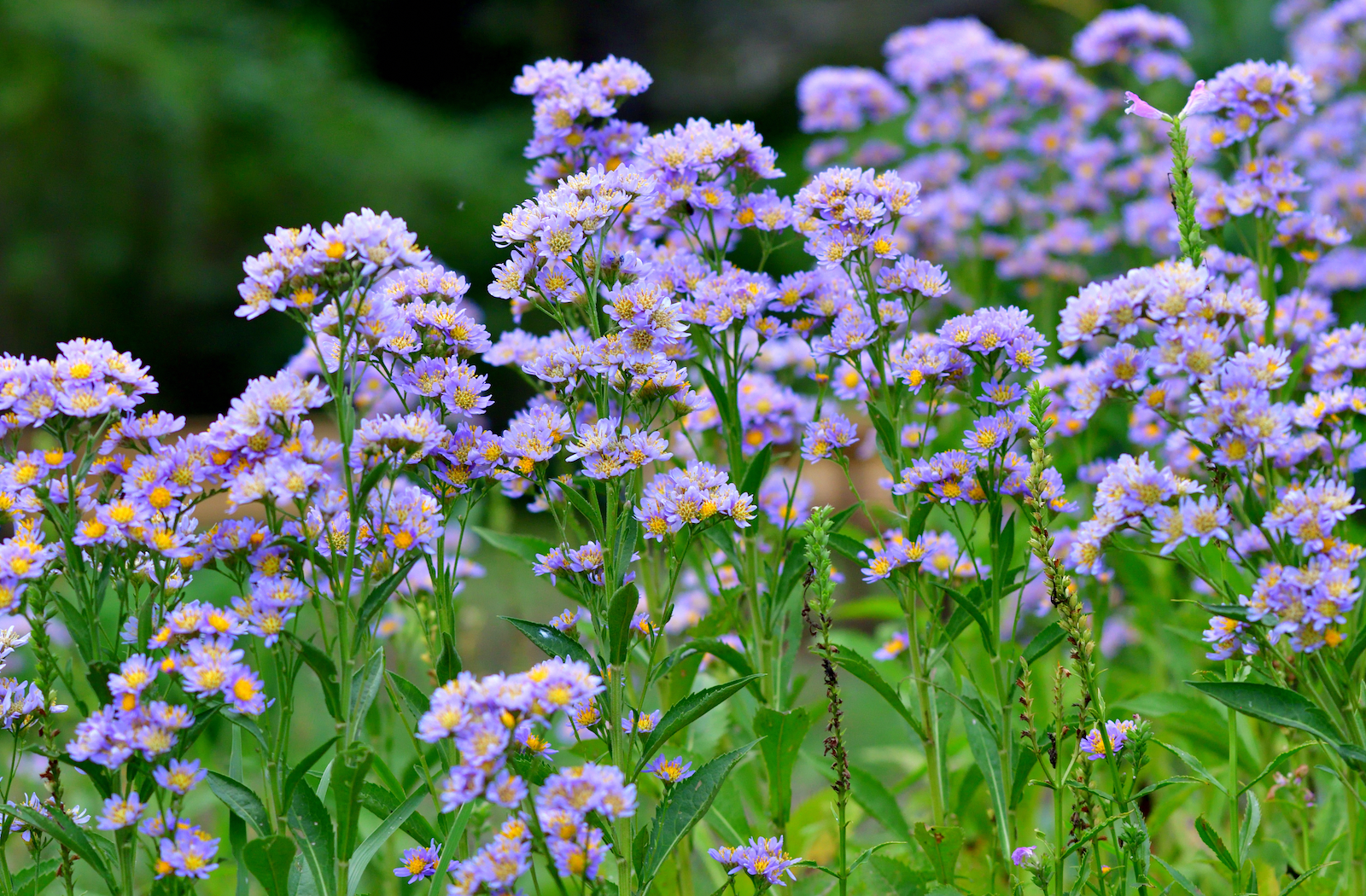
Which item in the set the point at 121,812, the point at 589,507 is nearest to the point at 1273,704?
the point at 589,507

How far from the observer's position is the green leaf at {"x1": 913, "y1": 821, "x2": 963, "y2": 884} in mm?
1519

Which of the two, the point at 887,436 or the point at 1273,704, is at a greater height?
the point at 887,436

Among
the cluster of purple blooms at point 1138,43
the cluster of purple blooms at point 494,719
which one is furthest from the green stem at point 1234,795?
the cluster of purple blooms at point 1138,43

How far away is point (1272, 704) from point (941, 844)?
47 cm

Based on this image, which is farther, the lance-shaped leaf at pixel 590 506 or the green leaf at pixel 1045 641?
the green leaf at pixel 1045 641

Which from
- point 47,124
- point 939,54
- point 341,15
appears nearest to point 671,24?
point 341,15

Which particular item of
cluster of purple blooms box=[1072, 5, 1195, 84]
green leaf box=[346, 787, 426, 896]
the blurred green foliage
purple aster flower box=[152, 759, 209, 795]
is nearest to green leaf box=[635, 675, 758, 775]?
green leaf box=[346, 787, 426, 896]

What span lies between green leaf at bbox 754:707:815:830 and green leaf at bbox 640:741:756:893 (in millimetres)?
152

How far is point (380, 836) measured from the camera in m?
1.31

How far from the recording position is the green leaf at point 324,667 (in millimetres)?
1196

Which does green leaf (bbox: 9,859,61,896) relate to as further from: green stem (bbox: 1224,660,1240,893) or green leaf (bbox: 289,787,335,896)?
green stem (bbox: 1224,660,1240,893)

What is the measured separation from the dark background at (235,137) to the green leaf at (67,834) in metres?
4.95

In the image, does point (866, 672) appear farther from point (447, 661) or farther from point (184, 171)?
point (184, 171)

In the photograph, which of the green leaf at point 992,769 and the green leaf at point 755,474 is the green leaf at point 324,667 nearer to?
the green leaf at point 755,474
